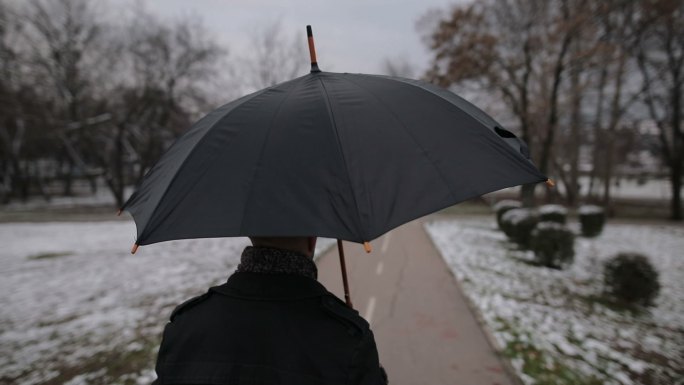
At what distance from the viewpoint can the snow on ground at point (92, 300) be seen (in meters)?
4.23

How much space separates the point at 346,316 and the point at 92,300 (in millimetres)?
6991

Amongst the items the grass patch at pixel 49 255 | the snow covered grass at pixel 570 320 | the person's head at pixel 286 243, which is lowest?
the snow covered grass at pixel 570 320

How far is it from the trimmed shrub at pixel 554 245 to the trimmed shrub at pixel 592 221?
222 inches

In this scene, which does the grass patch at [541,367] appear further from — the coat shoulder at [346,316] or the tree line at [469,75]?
the tree line at [469,75]

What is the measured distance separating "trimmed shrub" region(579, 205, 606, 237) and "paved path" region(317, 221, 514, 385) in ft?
24.3

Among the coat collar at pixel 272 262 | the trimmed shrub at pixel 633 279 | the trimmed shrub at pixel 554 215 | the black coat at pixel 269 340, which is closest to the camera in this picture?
the black coat at pixel 269 340

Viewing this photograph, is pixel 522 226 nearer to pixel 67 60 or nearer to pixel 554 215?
pixel 554 215

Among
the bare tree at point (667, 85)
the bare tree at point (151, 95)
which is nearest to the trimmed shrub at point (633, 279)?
the bare tree at point (667, 85)

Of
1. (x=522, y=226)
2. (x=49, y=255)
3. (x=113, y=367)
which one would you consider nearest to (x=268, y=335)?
(x=113, y=367)

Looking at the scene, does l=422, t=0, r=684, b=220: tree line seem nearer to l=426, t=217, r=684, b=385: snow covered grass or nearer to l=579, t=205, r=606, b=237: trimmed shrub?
l=579, t=205, r=606, b=237: trimmed shrub

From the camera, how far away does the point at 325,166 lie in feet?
4.58

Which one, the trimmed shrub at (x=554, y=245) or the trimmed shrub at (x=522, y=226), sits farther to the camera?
the trimmed shrub at (x=522, y=226)

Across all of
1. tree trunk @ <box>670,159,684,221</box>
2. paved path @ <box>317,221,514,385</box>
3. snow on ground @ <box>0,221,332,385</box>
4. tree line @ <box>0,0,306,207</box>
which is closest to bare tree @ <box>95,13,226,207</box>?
tree line @ <box>0,0,306,207</box>

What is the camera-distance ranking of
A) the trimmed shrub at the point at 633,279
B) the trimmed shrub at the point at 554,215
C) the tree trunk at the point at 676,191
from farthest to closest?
the tree trunk at the point at 676,191, the trimmed shrub at the point at 554,215, the trimmed shrub at the point at 633,279
